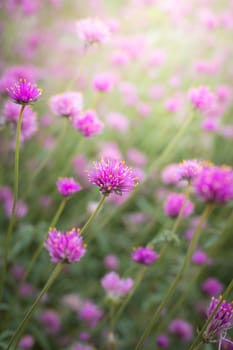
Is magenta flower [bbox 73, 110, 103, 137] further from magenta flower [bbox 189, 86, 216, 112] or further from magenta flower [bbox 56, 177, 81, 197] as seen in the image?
magenta flower [bbox 189, 86, 216, 112]

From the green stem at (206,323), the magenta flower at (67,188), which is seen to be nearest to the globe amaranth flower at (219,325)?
the green stem at (206,323)

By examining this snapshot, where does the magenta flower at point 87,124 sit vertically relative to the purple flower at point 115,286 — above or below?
above

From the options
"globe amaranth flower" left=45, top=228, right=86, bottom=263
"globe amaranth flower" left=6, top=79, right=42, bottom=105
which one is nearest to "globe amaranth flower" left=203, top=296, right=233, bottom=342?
"globe amaranth flower" left=45, top=228, right=86, bottom=263

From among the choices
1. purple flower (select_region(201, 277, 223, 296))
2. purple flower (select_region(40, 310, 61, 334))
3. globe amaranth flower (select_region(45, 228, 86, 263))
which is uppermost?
purple flower (select_region(201, 277, 223, 296))

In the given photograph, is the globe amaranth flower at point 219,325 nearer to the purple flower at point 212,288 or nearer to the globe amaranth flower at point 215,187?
the globe amaranth flower at point 215,187

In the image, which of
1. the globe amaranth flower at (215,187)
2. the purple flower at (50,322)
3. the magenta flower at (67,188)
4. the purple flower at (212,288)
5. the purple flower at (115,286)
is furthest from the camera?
the purple flower at (212,288)

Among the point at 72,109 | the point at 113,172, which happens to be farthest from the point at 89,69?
the point at 113,172

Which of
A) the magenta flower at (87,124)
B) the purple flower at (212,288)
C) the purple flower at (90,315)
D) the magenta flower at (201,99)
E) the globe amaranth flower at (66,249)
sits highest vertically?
the magenta flower at (201,99)

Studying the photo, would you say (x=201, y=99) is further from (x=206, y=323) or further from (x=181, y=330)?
(x=181, y=330)
